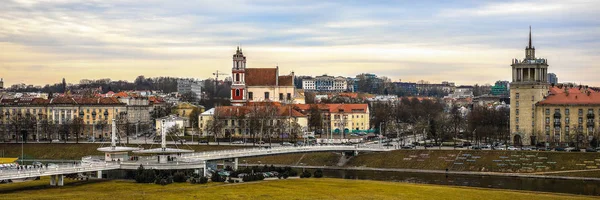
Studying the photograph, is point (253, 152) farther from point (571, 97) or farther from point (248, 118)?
point (571, 97)

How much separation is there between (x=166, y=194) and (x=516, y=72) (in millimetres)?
70618

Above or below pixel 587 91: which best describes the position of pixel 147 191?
below

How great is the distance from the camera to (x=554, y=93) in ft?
386

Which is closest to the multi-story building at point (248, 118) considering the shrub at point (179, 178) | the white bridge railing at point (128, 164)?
the white bridge railing at point (128, 164)

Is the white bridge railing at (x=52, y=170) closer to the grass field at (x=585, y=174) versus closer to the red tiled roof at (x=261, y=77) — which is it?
the grass field at (x=585, y=174)

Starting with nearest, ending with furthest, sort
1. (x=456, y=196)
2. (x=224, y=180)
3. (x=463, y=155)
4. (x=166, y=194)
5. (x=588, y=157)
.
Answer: (x=166, y=194)
(x=456, y=196)
(x=224, y=180)
(x=588, y=157)
(x=463, y=155)

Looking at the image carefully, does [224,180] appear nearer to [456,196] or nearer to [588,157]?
[456,196]

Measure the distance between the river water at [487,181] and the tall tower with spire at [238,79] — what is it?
205 feet

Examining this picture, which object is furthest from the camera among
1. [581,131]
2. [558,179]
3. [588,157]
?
[581,131]

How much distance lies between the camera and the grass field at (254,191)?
6253cm

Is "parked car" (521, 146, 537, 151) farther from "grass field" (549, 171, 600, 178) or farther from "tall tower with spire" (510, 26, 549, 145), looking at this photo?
"grass field" (549, 171, 600, 178)

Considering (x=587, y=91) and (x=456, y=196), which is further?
(x=587, y=91)

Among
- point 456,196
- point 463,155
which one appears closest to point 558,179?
point 463,155

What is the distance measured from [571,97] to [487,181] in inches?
1417
